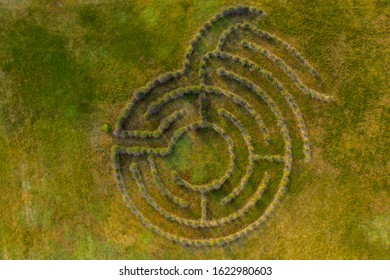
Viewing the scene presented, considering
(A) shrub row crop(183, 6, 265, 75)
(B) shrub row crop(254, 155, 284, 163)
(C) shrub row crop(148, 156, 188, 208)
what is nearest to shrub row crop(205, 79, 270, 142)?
(B) shrub row crop(254, 155, 284, 163)

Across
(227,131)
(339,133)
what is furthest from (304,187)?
(227,131)

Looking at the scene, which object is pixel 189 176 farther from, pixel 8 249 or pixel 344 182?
pixel 8 249

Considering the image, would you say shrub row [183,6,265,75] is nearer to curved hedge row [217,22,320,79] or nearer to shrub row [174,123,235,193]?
curved hedge row [217,22,320,79]

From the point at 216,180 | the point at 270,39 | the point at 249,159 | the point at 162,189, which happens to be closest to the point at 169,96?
the point at 162,189

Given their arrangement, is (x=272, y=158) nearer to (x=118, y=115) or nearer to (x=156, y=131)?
(x=156, y=131)

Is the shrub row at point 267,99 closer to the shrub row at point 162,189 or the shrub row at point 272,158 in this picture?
Answer: the shrub row at point 272,158

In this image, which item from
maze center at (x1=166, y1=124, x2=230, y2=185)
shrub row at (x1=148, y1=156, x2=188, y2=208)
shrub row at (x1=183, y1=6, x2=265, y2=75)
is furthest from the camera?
shrub row at (x1=183, y1=6, x2=265, y2=75)
